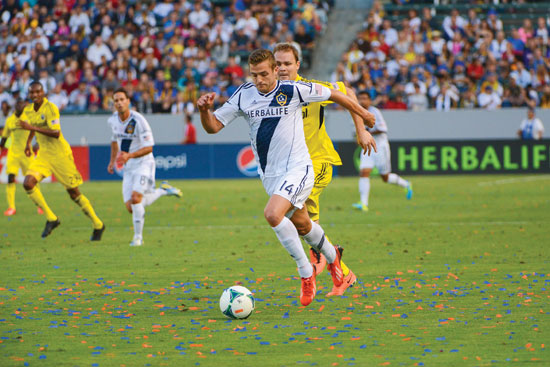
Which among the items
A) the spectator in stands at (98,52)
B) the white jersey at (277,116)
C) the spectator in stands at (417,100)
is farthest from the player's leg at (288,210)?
the spectator in stands at (98,52)

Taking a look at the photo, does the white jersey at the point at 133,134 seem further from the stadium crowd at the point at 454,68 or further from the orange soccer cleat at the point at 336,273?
the stadium crowd at the point at 454,68

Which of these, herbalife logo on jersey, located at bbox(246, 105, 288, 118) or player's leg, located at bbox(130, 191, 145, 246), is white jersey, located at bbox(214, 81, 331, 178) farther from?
player's leg, located at bbox(130, 191, 145, 246)

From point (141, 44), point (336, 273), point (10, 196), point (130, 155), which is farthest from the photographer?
point (141, 44)

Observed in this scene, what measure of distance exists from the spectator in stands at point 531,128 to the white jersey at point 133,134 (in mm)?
16772

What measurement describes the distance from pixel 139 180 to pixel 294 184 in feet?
17.7

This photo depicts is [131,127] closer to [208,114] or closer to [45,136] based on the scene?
[45,136]

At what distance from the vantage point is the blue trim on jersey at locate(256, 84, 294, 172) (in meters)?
7.38

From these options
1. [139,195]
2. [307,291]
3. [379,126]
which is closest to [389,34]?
[379,126]

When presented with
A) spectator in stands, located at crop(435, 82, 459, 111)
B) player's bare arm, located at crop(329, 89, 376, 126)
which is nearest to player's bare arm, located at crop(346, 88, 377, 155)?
player's bare arm, located at crop(329, 89, 376, 126)

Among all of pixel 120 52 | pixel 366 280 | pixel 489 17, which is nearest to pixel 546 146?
pixel 489 17

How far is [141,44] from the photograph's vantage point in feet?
97.2

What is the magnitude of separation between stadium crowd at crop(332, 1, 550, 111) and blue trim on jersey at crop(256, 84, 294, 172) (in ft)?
65.5

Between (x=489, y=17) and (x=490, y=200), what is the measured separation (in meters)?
12.9

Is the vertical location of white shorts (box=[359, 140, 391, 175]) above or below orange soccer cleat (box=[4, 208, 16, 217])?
above
